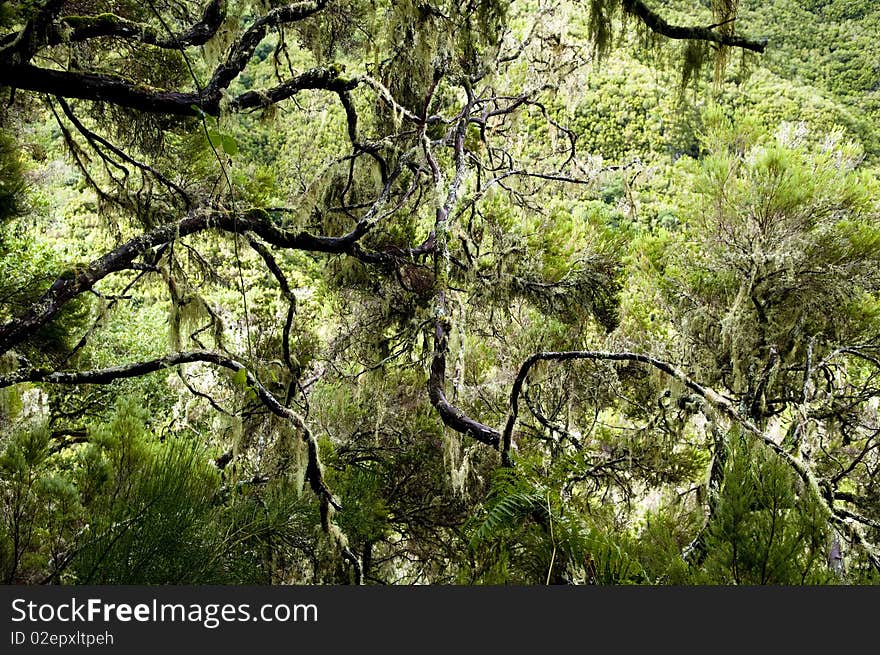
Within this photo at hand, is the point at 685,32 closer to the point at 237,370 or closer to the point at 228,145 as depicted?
the point at 228,145

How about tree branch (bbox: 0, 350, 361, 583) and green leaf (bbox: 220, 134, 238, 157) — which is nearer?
green leaf (bbox: 220, 134, 238, 157)

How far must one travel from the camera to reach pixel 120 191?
420 centimetres

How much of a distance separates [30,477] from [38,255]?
18.9 ft

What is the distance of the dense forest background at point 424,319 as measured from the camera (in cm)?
167

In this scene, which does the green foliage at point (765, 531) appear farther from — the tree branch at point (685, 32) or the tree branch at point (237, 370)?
the tree branch at point (685, 32)

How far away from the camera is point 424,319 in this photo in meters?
4.05

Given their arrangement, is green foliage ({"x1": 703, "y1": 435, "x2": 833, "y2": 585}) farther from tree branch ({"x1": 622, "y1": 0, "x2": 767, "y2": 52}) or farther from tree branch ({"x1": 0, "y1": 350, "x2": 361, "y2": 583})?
tree branch ({"x1": 622, "y1": 0, "x2": 767, "y2": 52})

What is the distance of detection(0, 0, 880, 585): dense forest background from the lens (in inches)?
65.9

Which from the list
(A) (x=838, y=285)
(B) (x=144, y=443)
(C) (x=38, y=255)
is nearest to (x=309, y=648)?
(B) (x=144, y=443)

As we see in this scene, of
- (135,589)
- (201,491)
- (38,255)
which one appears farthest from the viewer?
(38,255)

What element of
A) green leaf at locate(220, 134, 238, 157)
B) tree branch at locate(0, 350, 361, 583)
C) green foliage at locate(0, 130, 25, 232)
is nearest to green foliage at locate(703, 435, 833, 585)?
green leaf at locate(220, 134, 238, 157)

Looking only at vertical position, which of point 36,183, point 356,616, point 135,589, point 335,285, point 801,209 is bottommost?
point 135,589

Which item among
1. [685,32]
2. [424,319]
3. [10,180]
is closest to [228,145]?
[685,32]

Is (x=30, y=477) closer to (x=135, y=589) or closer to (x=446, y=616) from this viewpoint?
(x=135, y=589)
